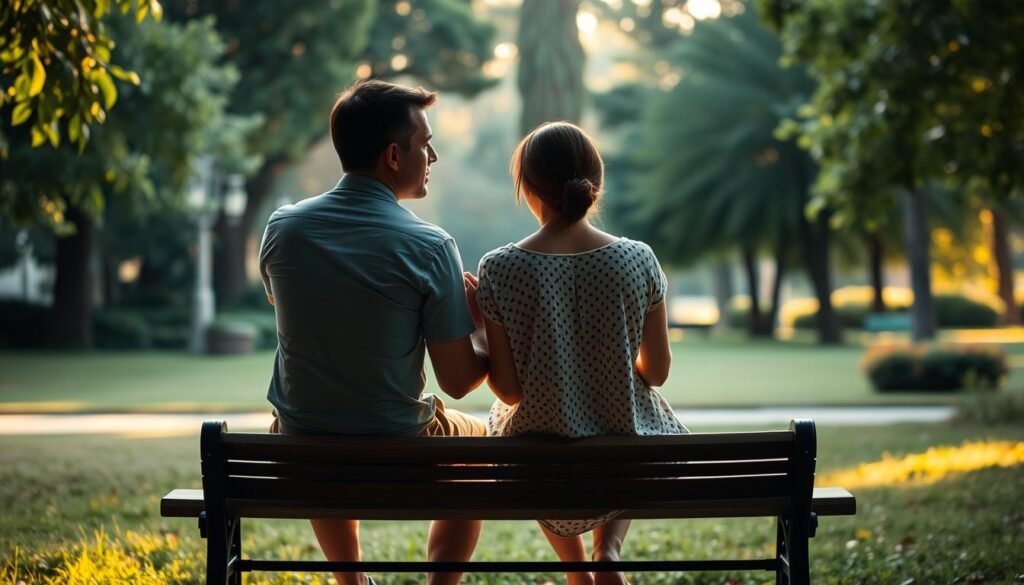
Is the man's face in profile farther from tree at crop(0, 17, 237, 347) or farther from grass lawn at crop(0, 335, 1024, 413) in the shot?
grass lawn at crop(0, 335, 1024, 413)

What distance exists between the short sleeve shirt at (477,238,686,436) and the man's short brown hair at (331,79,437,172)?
0.50 m

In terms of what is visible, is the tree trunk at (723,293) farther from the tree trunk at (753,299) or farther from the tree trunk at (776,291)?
the tree trunk at (753,299)

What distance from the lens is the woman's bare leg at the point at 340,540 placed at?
4145mm

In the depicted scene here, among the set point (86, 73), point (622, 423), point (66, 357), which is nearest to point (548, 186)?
point (622, 423)

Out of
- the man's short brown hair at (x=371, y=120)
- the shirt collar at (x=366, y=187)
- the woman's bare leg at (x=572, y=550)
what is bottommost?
the woman's bare leg at (x=572, y=550)

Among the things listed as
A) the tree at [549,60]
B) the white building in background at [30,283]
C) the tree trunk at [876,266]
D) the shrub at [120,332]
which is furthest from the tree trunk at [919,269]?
the white building in background at [30,283]

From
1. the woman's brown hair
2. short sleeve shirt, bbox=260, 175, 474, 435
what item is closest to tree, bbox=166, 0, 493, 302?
short sleeve shirt, bbox=260, 175, 474, 435

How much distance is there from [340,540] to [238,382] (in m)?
17.9

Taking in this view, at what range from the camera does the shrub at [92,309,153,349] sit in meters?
32.4

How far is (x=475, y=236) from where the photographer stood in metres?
79.2

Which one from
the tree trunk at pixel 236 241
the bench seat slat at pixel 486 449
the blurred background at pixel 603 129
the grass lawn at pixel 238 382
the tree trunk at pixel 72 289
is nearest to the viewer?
the bench seat slat at pixel 486 449

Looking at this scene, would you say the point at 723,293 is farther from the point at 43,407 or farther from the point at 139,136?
the point at 43,407

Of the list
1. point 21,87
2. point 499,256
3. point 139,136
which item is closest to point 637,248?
point 499,256

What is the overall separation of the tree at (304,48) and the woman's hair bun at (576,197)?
2956cm
